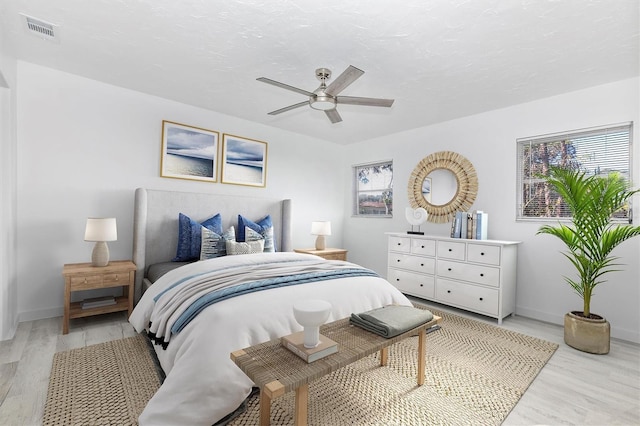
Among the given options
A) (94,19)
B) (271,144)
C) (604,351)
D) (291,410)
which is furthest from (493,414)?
(271,144)

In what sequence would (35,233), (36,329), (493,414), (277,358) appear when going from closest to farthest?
(277,358), (493,414), (36,329), (35,233)

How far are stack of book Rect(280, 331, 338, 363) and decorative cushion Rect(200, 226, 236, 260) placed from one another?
6.67 ft

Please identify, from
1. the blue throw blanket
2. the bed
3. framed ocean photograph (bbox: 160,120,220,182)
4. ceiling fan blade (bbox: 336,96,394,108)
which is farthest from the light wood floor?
ceiling fan blade (bbox: 336,96,394,108)

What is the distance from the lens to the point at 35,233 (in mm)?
2971

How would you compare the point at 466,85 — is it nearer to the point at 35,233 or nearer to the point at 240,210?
the point at 240,210

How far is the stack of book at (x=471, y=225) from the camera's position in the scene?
3.60 meters

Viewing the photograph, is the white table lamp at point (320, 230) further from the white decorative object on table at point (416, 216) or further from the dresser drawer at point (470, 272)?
the dresser drawer at point (470, 272)

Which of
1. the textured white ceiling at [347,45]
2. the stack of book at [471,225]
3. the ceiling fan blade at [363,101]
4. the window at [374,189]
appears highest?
the textured white ceiling at [347,45]

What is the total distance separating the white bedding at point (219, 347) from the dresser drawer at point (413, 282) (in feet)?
6.13

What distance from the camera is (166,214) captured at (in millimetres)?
3578

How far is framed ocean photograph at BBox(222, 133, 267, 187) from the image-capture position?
166 inches

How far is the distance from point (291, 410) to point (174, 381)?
0.69 meters

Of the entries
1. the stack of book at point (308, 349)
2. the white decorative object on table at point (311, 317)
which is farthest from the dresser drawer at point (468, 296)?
the white decorative object on table at point (311, 317)

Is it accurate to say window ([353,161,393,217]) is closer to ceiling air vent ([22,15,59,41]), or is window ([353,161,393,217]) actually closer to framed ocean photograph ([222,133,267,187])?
framed ocean photograph ([222,133,267,187])
